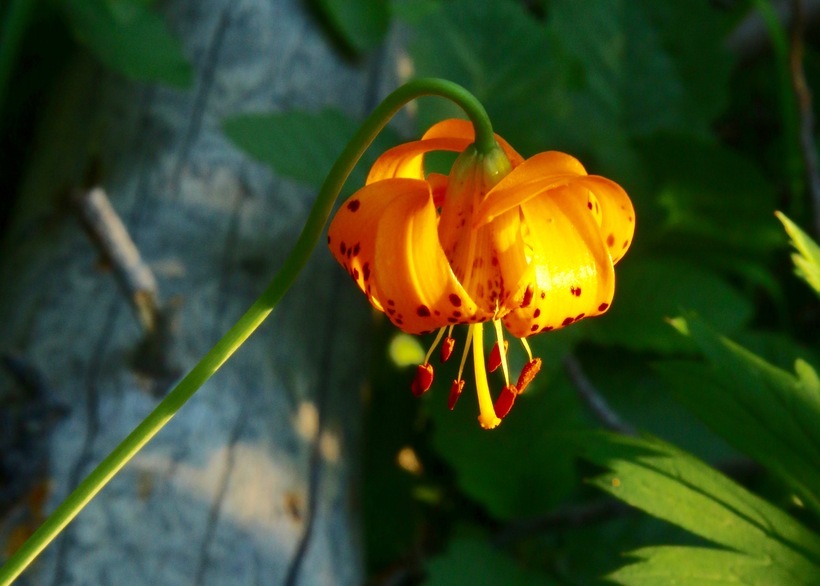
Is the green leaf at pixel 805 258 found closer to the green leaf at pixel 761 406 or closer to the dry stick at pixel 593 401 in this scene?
the green leaf at pixel 761 406

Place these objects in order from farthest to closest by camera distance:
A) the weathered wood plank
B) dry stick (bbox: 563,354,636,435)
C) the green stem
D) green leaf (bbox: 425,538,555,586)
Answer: dry stick (bbox: 563,354,636,435)
green leaf (bbox: 425,538,555,586)
the weathered wood plank
the green stem

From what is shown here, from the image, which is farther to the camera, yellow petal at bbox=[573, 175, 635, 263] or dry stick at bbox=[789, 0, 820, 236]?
dry stick at bbox=[789, 0, 820, 236]

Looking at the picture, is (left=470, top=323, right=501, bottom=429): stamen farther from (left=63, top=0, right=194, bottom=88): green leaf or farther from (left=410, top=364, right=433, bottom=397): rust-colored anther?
(left=63, top=0, right=194, bottom=88): green leaf

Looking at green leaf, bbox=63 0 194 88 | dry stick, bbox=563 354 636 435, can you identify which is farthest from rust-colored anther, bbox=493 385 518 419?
green leaf, bbox=63 0 194 88

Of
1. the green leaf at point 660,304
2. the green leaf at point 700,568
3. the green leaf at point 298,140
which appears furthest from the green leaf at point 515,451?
the green leaf at point 700,568

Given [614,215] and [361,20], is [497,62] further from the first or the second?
[614,215]

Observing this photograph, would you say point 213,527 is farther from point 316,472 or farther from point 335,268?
point 335,268
